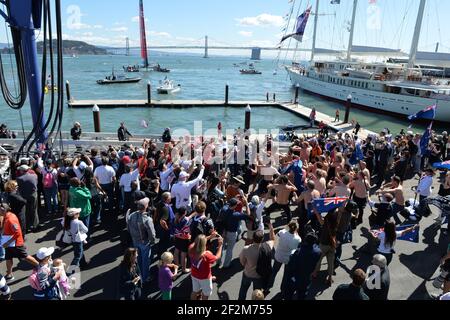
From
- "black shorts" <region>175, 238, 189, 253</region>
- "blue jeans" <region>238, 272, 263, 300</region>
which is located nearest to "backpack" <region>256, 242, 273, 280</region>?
"blue jeans" <region>238, 272, 263, 300</region>

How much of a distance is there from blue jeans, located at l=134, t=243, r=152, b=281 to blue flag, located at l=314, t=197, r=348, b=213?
10.00ft

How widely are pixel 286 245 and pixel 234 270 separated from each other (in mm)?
1410

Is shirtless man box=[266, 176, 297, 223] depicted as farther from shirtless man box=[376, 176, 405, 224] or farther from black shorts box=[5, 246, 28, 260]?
black shorts box=[5, 246, 28, 260]

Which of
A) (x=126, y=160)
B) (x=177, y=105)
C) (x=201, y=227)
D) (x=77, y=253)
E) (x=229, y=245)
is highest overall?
(x=126, y=160)

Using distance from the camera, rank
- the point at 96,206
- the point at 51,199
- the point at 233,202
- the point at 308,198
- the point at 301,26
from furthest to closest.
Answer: the point at 301,26
the point at 51,199
the point at 96,206
the point at 308,198
the point at 233,202

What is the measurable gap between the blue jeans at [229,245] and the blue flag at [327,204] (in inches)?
61.8

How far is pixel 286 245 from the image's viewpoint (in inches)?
211

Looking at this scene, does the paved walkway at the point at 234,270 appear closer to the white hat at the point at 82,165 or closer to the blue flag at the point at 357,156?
the white hat at the point at 82,165

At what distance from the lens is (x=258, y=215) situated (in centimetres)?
639

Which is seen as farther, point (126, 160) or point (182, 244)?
point (126, 160)

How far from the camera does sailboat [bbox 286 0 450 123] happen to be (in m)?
33.7

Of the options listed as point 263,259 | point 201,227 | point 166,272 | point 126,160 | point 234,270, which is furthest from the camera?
point 126,160

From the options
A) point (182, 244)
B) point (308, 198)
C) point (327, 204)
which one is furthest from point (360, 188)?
point (182, 244)

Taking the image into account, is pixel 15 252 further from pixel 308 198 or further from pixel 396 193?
pixel 396 193
